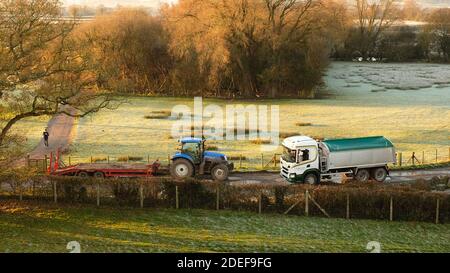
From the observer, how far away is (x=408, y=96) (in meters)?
74.4

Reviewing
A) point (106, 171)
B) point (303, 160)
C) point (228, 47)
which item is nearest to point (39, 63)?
point (106, 171)

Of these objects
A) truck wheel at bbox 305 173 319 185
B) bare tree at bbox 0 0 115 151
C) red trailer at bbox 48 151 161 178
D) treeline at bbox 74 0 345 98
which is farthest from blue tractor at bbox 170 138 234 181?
treeline at bbox 74 0 345 98

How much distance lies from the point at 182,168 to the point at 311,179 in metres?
6.76

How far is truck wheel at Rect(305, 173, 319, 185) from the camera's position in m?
31.3

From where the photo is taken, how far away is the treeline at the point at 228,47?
2803 inches

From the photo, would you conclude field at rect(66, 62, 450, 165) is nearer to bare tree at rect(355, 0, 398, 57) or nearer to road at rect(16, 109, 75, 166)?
road at rect(16, 109, 75, 166)

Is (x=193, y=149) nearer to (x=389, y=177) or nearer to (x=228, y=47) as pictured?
(x=389, y=177)

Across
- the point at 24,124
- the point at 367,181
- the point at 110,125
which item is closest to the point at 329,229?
the point at 367,181

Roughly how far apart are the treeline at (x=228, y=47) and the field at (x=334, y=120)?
12.4ft

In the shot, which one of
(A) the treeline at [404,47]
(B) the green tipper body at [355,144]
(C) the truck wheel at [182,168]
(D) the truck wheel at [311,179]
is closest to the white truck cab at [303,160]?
(D) the truck wheel at [311,179]

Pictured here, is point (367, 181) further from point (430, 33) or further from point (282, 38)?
point (430, 33)

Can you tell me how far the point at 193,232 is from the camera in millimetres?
24047

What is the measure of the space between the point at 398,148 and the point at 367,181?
15191 mm

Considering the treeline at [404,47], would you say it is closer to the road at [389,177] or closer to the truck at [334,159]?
the road at [389,177]
